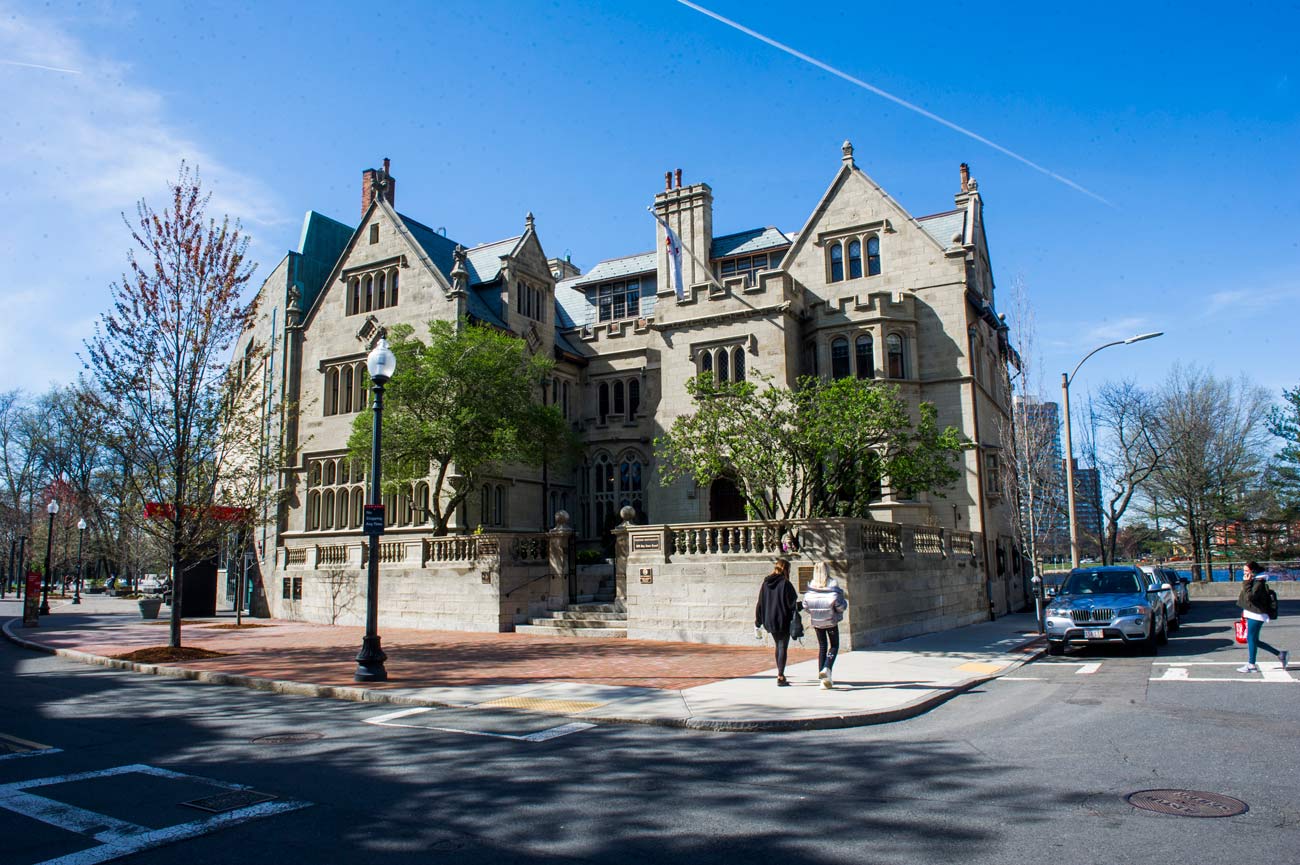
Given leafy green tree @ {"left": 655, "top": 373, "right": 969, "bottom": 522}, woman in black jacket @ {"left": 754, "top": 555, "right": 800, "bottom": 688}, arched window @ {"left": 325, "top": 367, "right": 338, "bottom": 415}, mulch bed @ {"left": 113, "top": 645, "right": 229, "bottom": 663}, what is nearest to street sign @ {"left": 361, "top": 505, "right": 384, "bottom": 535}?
mulch bed @ {"left": 113, "top": 645, "right": 229, "bottom": 663}

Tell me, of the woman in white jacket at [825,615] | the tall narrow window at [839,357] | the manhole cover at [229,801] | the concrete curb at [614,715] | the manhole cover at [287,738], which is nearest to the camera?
the manhole cover at [229,801]

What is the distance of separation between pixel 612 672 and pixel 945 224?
2628 centimetres

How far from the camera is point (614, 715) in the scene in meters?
10.4

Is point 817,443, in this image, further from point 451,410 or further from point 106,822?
point 106,822

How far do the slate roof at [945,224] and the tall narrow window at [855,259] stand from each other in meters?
3.59

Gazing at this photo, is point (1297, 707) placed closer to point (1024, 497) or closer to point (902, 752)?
point (902, 752)

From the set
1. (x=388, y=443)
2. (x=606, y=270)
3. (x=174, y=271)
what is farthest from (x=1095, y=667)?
(x=606, y=270)

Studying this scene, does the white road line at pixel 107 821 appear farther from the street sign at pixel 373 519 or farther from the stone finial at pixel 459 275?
the stone finial at pixel 459 275

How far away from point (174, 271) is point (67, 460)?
168 ft

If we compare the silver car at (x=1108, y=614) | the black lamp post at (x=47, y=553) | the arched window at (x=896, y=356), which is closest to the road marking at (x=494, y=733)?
the silver car at (x=1108, y=614)

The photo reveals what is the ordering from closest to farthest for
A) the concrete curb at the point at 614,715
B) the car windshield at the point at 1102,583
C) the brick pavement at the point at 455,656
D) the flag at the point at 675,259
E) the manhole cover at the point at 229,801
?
the manhole cover at the point at 229,801, the concrete curb at the point at 614,715, the brick pavement at the point at 455,656, the car windshield at the point at 1102,583, the flag at the point at 675,259

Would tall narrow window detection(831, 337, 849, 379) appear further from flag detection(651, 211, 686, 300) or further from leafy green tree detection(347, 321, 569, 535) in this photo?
leafy green tree detection(347, 321, 569, 535)

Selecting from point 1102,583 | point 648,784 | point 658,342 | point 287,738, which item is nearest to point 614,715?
point 648,784

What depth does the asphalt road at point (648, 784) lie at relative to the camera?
5.50 metres
